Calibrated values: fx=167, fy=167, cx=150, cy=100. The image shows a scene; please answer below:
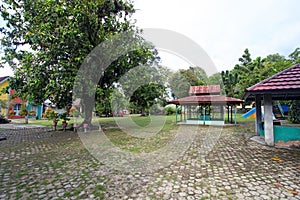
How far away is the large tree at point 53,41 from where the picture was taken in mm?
8211

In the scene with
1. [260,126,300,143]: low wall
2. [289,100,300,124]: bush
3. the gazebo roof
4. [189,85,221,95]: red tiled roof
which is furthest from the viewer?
[189,85,221,95]: red tiled roof

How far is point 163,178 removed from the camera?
3713 millimetres

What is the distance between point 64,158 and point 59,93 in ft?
14.5

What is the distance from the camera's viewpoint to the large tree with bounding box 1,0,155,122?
821 cm

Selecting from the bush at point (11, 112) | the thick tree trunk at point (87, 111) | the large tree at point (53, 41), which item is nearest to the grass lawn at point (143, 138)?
the thick tree trunk at point (87, 111)

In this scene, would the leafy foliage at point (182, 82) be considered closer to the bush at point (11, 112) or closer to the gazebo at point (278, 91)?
the bush at point (11, 112)

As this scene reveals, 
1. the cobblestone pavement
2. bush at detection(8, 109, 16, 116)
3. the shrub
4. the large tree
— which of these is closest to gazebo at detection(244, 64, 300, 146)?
the cobblestone pavement

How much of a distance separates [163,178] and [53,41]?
8.29 m

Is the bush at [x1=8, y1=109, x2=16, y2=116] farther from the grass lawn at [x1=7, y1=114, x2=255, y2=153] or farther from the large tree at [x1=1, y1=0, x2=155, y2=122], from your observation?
the large tree at [x1=1, y1=0, x2=155, y2=122]

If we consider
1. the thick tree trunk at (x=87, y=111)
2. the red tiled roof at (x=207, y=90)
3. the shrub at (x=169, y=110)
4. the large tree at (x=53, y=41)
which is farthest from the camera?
the shrub at (x=169, y=110)

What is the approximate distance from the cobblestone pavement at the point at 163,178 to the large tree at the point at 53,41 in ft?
13.7

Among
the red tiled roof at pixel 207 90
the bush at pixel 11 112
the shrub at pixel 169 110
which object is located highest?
the red tiled roof at pixel 207 90

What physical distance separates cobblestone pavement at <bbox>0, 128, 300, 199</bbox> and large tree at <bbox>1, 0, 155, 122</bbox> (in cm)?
418

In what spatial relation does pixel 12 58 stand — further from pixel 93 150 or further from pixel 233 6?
pixel 233 6
